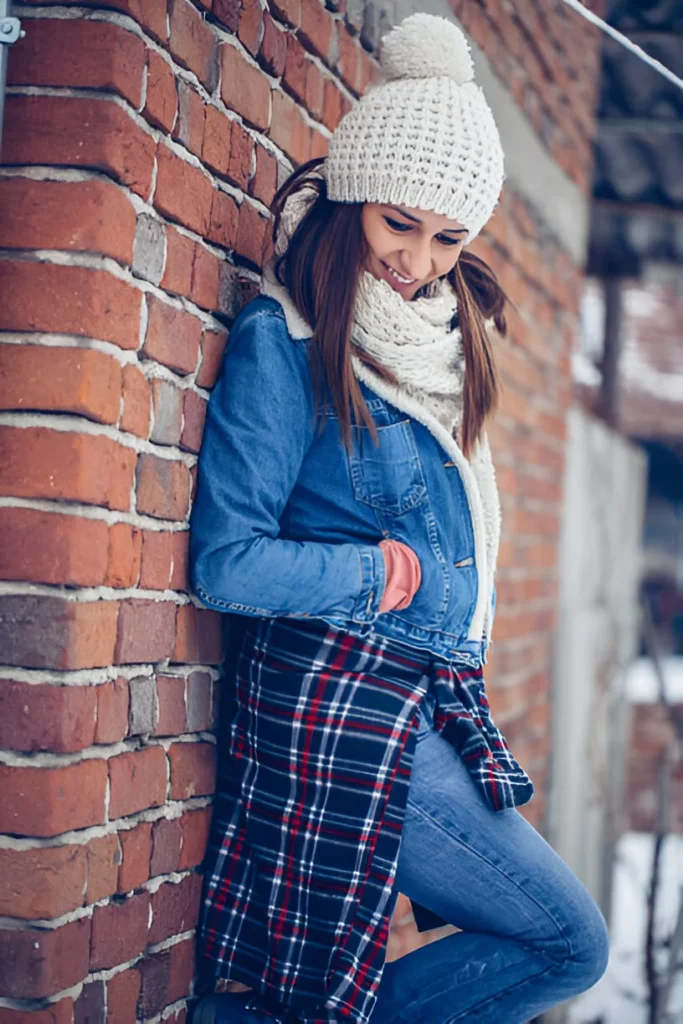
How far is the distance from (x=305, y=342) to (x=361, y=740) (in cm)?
63

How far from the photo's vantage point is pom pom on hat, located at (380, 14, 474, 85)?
1942 millimetres

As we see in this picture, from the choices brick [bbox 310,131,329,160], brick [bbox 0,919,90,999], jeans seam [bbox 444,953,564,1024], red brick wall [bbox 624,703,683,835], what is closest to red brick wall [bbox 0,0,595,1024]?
brick [bbox 0,919,90,999]

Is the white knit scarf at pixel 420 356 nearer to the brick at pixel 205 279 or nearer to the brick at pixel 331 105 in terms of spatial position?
the brick at pixel 205 279

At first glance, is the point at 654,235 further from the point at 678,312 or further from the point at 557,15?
the point at 678,312

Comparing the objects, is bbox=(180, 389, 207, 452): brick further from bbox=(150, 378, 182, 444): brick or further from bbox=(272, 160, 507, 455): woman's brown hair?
bbox=(272, 160, 507, 455): woman's brown hair

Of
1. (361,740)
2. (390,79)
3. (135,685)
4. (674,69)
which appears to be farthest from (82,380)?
(674,69)

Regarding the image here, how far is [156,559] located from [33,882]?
49cm

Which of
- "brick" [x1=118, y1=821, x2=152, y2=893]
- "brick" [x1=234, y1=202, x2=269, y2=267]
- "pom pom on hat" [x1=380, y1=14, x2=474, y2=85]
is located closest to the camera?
"brick" [x1=118, y1=821, x2=152, y2=893]

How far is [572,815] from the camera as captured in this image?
16.9ft

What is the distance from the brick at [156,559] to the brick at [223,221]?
508mm

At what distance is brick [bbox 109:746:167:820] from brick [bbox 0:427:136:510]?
407 millimetres

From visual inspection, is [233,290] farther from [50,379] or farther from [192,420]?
[50,379]

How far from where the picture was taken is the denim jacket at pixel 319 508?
5.82ft

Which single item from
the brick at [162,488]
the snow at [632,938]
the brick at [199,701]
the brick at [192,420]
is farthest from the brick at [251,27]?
the snow at [632,938]
